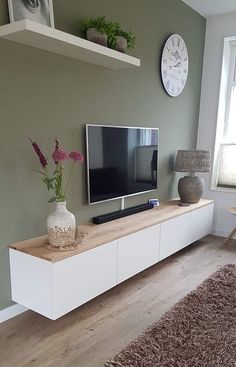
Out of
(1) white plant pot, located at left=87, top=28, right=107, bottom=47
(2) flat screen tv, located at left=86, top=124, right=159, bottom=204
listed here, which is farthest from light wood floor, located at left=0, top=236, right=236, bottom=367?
(1) white plant pot, located at left=87, top=28, right=107, bottom=47

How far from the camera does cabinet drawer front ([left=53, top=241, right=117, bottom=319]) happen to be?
1.89 m

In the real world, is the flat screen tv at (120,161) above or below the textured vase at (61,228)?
above

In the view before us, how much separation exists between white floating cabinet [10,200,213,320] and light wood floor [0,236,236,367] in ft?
0.43

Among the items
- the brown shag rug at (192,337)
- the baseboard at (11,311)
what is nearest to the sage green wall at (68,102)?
the baseboard at (11,311)

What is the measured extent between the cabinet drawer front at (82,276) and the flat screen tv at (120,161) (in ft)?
1.74

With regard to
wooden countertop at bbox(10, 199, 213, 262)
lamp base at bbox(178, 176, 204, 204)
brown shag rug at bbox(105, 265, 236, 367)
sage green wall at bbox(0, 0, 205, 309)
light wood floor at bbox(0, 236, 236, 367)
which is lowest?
light wood floor at bbox(0, 236, 236, 367)

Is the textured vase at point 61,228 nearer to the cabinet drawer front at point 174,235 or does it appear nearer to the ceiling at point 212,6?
the cabinet drawer front at point 174,235

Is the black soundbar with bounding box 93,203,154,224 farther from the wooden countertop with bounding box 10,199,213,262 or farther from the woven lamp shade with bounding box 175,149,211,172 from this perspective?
the woven lamp shade with bounding box 175,149,211,172

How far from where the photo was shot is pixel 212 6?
357cm

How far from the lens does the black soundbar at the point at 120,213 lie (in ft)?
8.50

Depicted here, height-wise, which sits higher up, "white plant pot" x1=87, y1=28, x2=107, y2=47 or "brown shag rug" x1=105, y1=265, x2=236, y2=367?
"white plant pot" x1=87, y1=28, x2=107, y2=47

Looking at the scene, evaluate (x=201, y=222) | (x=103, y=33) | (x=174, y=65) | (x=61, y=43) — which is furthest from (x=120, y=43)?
(x=201, y=222)

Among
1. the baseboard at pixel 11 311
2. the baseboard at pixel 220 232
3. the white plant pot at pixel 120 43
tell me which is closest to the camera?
the baseboard at pixel 11 311

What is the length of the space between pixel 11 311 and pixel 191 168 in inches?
91.0
